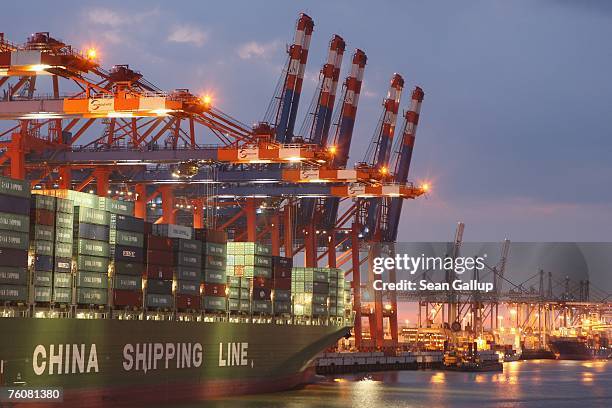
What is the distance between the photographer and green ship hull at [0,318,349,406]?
4128 cm

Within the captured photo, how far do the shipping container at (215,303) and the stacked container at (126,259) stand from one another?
233 inches

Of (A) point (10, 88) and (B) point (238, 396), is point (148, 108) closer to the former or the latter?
(A) point (10, 88)

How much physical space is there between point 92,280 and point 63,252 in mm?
2294

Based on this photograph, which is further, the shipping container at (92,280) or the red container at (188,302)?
the red container at (188,302)

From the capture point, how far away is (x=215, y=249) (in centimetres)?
5369

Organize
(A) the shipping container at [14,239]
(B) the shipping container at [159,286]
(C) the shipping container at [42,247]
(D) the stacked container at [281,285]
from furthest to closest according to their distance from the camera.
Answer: (D) the stacked container at [281,285]
(B) the shipping container at [159,286]
(C) the shipping container at [42,247]
(A) the shipping container at [14,239]

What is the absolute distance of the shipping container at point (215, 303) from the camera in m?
53.1

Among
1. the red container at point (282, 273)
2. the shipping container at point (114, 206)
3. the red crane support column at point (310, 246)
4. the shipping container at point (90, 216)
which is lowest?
the red container at point (282, 273)

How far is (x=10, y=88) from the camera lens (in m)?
49.9

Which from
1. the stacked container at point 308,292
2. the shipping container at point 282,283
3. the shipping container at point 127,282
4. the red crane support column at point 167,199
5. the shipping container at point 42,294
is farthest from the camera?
→ the stacked container at point 308,292

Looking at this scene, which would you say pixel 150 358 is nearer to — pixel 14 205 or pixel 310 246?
pixel 14 205

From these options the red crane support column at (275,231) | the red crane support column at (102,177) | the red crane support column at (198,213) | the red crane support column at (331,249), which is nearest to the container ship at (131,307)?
the red crane support column at (198,213)

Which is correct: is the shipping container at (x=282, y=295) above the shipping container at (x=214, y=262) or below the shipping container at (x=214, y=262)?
below

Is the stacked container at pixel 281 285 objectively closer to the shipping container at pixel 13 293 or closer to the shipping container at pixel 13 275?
the shipping container at pixel 13 293
